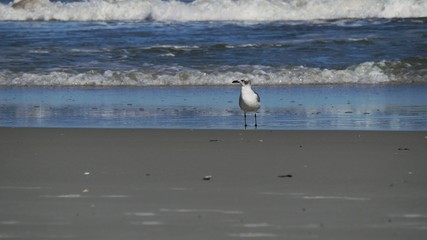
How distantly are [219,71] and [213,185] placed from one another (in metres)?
8.65

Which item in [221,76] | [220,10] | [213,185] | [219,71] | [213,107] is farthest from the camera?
[220,10]

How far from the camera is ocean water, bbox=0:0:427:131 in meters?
9.88

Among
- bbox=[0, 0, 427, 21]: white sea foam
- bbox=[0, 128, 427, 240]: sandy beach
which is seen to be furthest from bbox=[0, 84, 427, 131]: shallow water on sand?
bbox=[0, 0, 427, 21]: white sea foam

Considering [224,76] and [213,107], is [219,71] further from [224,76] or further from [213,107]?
[213,107]

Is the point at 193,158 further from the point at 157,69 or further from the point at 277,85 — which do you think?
the point at 157,69

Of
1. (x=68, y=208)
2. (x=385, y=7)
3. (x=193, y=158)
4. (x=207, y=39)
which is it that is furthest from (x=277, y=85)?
(x=385, y=7)

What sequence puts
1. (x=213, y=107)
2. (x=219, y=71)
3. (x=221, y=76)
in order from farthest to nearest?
(x=219, y=71) < (x=221, y=76) < (x=213, y=107)

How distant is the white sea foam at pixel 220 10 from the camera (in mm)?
24719

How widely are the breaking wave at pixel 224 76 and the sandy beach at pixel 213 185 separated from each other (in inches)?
213

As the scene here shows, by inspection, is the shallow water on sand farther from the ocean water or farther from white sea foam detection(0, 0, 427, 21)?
white sea foam detection(0, 0, 427, 21)

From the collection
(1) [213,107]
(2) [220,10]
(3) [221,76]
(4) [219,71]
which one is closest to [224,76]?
(3) [221,76]

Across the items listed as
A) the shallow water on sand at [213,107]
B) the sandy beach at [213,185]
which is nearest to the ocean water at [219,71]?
the shallow water on sand at [213,107]

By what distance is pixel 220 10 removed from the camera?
1019 inches

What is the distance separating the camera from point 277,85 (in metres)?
13.4
